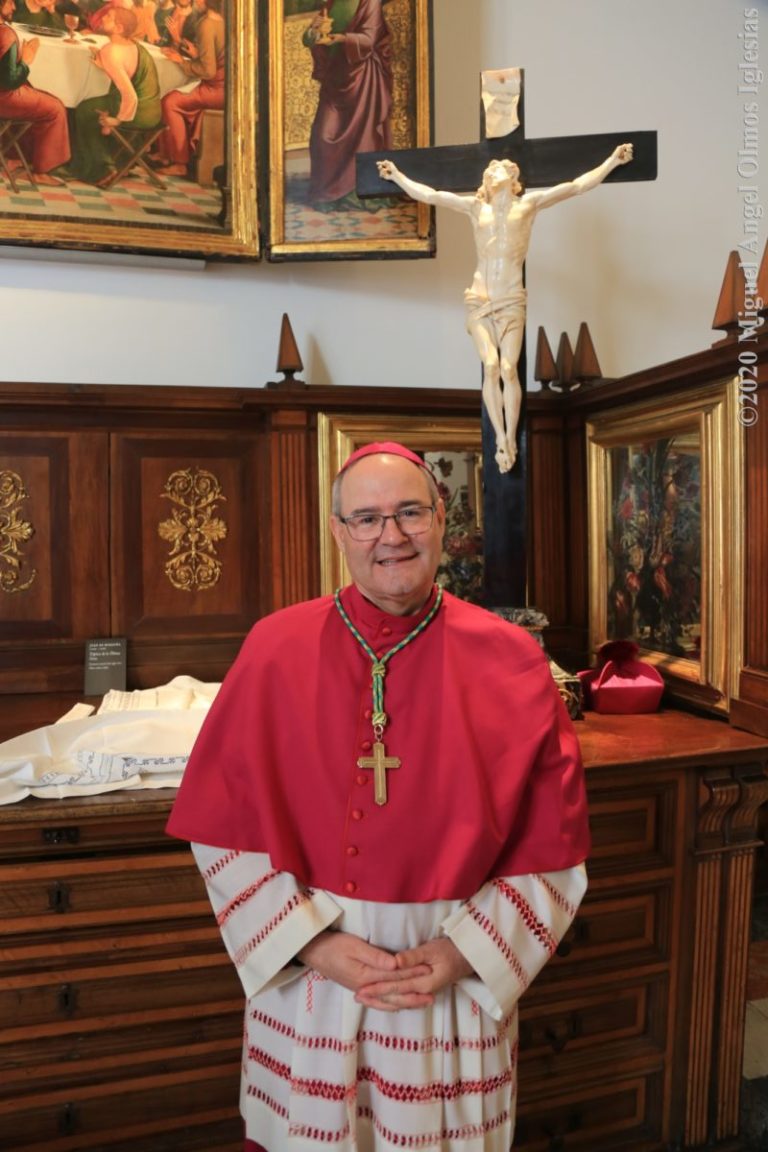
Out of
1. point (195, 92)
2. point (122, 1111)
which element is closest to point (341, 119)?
point (195, 92)

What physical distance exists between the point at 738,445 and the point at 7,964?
242 cm

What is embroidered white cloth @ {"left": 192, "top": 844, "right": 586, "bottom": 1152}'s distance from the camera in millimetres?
1442

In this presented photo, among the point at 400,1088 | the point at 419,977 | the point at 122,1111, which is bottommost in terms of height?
the point at 122,1111

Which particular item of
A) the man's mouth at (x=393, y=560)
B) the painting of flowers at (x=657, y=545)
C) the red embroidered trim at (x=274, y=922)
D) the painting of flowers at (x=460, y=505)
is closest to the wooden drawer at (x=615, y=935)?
the painting of flowers at (x=657, y=545)

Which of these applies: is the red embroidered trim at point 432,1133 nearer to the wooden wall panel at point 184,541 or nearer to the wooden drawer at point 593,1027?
the wooden drawer at point 593,1027

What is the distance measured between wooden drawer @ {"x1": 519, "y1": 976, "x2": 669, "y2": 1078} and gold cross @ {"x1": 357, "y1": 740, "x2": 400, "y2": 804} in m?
1.22

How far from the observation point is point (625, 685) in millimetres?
Answer: 2809

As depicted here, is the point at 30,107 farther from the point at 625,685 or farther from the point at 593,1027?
the point at 593,1027

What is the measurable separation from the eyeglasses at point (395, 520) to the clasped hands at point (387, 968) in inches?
27.2

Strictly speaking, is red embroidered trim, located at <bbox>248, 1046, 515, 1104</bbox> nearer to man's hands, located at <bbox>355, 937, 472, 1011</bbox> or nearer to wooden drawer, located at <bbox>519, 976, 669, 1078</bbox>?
man's hands, located at <bbox>355, 937, 472, 1011</bbox>

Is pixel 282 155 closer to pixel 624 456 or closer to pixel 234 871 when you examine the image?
pixel 624 456

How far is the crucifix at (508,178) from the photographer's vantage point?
256 centimetres

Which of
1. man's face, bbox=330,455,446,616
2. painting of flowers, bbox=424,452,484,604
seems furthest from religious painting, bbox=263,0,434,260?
man's face, bbox=330,455,446,616

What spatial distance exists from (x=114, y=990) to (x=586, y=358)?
106 inches
